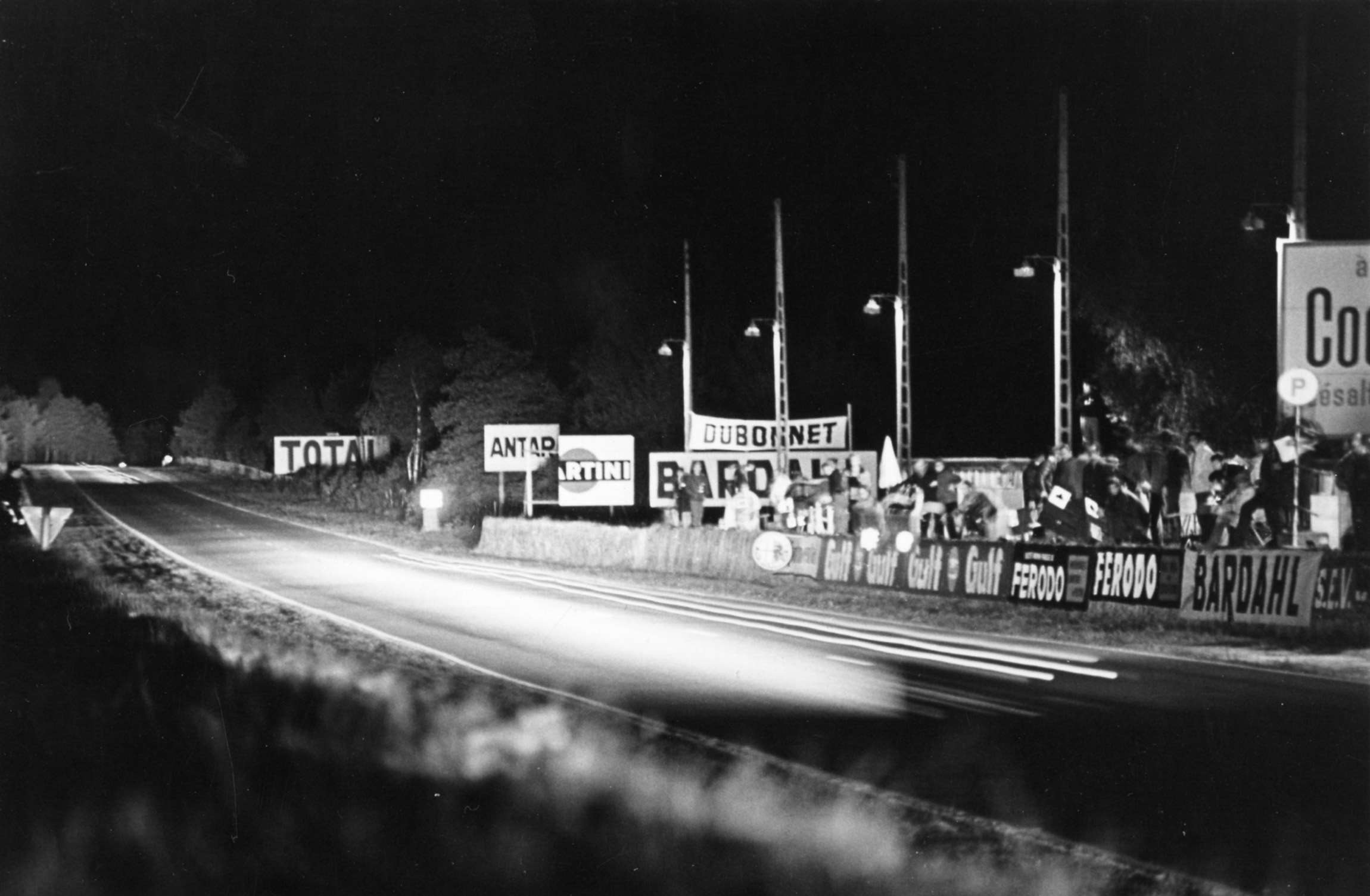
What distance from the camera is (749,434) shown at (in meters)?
31.3

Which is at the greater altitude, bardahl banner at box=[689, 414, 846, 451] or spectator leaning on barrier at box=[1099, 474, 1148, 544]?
bardahl banner at box=[689, 414, 846, 451]

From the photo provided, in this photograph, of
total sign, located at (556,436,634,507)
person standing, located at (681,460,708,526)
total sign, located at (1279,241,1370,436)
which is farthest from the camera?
total sign, located at (556,436,634,507)

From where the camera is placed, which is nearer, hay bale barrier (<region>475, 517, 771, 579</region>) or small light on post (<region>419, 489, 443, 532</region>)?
hay bale barrier (<region>475, 517, 771, 579</region>)

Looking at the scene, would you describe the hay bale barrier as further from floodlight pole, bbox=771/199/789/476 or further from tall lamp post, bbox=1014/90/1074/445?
tall lamp post, bbox=1014/90/1074/445

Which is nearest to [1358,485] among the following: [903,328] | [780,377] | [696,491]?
[903,328]

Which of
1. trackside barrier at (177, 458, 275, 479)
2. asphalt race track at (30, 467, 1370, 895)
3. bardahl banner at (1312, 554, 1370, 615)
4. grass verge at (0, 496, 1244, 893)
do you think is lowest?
trackside barrier at (177, 458, 275, 479)

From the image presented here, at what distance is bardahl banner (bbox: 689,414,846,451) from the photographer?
→ 1227 inches

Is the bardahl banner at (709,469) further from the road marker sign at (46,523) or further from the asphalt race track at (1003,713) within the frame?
the road marker sign at (46,523)

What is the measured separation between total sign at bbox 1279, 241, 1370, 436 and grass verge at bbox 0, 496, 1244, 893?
9737 millimetres

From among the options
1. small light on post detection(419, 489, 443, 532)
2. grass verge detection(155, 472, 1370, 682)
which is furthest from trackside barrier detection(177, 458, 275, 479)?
grass verge detection(155, 472, 1370, 682)

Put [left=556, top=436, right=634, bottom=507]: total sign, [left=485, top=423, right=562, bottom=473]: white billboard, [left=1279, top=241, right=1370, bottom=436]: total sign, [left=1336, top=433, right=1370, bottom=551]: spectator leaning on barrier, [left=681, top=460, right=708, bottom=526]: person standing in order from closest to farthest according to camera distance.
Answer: [left=1336, top=433, right=1370, bottom=551]: spectator leaning on barrier
[left=1279, top=241, right=1370, bottom=436]: total sign
[left=681, top=460, right=708, bottom=526]: person standing
[left=556, top=436, right=634, bottom=507]: total sign
[left=485, top=423, right=562, bottom=473]: white billboard

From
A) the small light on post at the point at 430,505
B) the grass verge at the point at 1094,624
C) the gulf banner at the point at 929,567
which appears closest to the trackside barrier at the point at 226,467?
the small light on post at the point at 430,505

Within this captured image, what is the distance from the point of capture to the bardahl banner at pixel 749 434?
31.2 m

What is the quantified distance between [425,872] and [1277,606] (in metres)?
11.1
